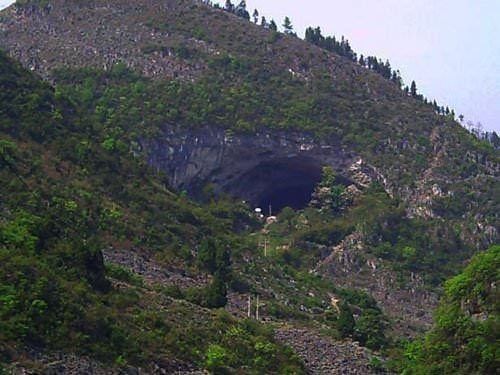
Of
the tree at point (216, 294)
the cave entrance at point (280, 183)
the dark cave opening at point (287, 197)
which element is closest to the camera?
the tree at point (216, 294)

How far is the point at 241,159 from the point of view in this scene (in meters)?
91.2

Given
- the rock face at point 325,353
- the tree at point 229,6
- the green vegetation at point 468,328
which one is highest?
the tree at point 229,6

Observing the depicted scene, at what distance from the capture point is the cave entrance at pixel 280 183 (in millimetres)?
93062

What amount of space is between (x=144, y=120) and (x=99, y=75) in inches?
388

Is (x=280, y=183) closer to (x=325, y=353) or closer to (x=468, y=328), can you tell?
(x=325, y=353)

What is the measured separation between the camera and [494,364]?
33031 mm

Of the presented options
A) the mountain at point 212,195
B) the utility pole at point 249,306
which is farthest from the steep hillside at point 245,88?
the utility pole at point 249,306

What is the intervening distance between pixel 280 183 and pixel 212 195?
11569mm

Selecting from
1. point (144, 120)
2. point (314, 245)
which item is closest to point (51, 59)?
point (144, 120)

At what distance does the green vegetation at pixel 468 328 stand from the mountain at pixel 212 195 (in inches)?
237

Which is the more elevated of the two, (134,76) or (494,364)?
(134,76)

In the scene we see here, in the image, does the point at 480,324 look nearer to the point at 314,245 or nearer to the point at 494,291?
the point at 494,291

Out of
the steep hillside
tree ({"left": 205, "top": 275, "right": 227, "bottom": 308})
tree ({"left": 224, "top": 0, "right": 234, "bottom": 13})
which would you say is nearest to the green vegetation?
tree ({"left": 205, "top": 275, "right": 227, "bottom": 308})

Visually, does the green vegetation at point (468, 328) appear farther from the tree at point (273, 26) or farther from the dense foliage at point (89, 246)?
the tree at point (273, 26)
